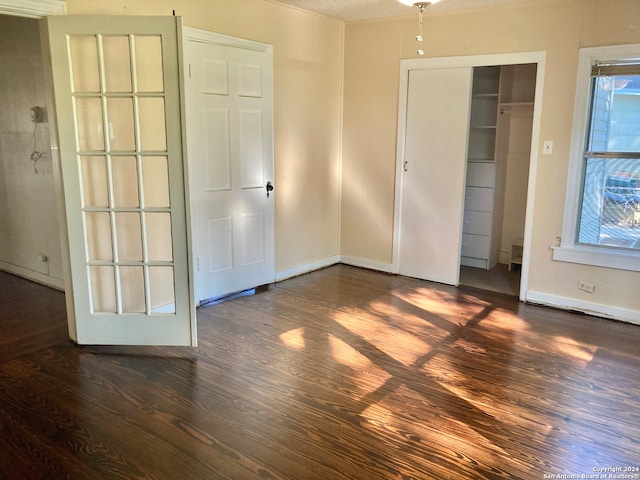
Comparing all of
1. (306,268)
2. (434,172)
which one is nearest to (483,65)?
(434,172)

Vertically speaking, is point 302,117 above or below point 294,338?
above

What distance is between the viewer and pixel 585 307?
13.4ft

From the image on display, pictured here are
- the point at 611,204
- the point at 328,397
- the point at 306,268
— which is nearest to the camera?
the point at 328,397

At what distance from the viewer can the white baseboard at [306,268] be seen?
491 cm

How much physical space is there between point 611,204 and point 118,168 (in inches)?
147

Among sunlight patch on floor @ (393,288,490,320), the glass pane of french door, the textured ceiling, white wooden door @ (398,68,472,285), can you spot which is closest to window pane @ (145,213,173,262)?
the glass pane of french door

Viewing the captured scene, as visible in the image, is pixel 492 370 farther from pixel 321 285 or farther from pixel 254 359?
pixel 321 285

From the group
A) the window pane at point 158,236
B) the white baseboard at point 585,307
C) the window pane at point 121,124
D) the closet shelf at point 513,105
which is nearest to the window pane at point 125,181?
the window pane at point 121,124

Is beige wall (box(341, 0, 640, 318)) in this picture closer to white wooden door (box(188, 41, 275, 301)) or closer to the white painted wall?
white wooden door (box(188, 41, 275, 301))

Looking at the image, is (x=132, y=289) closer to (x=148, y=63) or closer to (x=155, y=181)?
(x=155, y=181)

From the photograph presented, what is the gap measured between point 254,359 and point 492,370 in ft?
4.89

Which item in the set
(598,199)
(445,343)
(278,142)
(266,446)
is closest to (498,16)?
(598,199)

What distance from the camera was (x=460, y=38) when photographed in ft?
14.7

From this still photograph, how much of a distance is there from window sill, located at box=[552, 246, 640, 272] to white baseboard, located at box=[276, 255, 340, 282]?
7.47 ft
